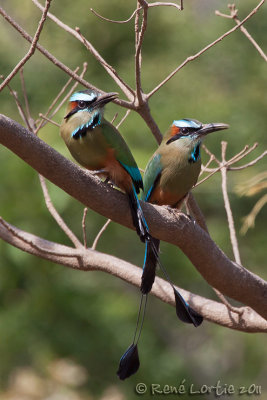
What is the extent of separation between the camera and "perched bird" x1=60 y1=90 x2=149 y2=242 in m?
2.77

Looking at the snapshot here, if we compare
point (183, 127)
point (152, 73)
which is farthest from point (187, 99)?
point (183, 127)

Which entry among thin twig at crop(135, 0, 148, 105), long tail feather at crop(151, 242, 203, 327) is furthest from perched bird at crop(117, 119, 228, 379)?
long tail feather at crop(151, 242, 203, 327)

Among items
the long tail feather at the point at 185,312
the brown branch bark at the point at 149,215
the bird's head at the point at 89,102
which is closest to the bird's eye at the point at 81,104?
the bird's head at the point at 89,102

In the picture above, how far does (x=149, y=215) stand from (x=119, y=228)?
356 cm

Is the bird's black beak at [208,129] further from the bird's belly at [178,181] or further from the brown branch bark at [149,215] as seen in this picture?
the brown branch bark at [149,215]

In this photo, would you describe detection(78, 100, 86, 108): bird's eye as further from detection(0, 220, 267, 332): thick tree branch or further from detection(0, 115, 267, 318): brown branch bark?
detection(0, 220, 267, 332): thick tree branch

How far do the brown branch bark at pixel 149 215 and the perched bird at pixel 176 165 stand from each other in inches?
17.9

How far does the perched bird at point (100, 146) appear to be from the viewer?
2.77 meters

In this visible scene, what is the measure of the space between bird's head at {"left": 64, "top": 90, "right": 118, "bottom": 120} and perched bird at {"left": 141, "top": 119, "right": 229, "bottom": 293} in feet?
1.54

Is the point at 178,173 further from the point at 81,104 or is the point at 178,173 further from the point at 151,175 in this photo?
the point at 81,104

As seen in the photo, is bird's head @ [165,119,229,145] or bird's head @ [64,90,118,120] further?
bird's head @ [165,119,229,145]

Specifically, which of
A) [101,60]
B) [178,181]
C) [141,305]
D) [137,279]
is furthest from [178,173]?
[141,305]

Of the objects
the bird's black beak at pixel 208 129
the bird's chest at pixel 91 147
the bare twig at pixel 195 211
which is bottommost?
the bare twig at pixel 195 211

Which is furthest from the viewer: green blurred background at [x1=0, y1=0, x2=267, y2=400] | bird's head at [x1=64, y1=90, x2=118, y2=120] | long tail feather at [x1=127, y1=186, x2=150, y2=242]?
green blurred background at [x1=0, y1=0, x2=267, y2=400]
